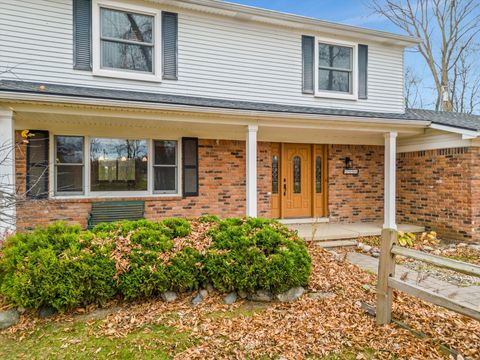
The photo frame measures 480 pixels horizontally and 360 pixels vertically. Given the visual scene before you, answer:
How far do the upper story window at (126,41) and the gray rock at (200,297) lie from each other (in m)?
4.99

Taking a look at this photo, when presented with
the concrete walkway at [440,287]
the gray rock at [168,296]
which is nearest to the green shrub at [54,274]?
the gray rock at [168,296]

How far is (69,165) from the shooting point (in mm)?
6742

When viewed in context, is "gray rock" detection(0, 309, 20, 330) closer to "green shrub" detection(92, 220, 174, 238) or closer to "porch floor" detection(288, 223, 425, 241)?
"green shrub" detection(92, 220, 174, 238)

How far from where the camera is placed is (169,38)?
7.24 meters

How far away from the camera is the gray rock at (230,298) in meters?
3.92

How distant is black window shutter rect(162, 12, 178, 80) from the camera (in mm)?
7207

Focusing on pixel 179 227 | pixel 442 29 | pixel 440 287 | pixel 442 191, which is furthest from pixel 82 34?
pixel 442 29

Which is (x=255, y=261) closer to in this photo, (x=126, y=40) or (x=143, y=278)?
(x=143, y=278)

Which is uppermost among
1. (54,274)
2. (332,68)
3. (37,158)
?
(332,68)

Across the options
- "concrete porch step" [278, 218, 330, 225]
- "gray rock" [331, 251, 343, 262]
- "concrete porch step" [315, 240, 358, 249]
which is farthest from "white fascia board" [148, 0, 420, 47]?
"gray rock" [331, 251, 343, 262]

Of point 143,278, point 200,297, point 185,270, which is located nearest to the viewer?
point 143,278

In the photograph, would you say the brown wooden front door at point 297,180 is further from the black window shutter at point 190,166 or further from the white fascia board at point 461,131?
the white fascia board at point 461,131

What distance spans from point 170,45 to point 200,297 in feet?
18.6

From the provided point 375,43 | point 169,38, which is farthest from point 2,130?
point 375,43
